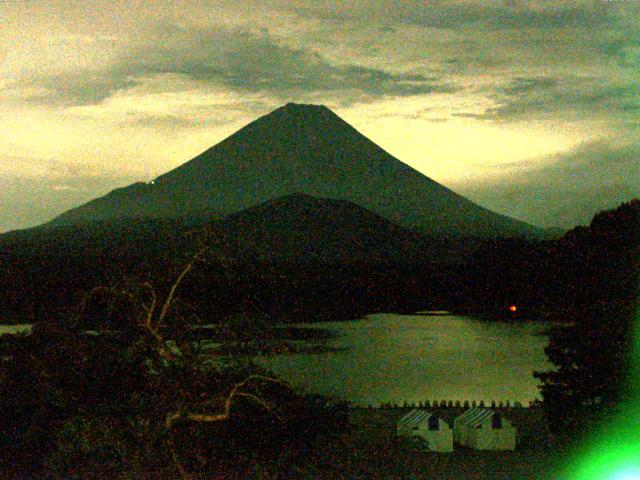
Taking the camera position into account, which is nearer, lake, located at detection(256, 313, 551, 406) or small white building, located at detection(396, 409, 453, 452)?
small white building, located at detection(396, 409, 453, 452)

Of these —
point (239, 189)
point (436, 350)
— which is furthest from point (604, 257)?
point (239, 189)

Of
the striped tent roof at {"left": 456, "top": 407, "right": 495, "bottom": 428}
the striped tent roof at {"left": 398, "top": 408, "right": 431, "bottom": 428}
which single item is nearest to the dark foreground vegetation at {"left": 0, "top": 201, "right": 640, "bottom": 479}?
the striped tent roof at {"left": 398, "top": 408, "right": 431, "bottom": 428}

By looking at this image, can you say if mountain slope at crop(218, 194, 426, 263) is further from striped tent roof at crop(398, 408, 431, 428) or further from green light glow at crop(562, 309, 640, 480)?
green light glow at crop(562, 309, 640, 480)

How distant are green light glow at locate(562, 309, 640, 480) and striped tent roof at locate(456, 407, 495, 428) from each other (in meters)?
3.20

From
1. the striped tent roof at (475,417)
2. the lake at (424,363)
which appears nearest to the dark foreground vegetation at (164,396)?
the striped tent roof at (475,417)

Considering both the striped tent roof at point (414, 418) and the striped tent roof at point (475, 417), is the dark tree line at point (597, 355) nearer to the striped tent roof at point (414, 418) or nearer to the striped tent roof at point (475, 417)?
the striped tent roof at point (475, 417)

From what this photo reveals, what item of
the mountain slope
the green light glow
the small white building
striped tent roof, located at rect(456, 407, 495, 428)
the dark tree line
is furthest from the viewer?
the mountain slope

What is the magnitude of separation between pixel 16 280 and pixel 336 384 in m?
29.0

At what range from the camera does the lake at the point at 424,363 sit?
85.5 feet

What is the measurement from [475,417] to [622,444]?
4420mm

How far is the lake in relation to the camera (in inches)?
1025

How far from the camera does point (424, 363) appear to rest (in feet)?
114

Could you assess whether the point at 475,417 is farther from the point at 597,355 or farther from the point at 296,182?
the point at 296,182

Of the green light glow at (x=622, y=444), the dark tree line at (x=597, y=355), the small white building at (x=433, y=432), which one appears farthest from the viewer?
the small white building at (x=433, y=432)
